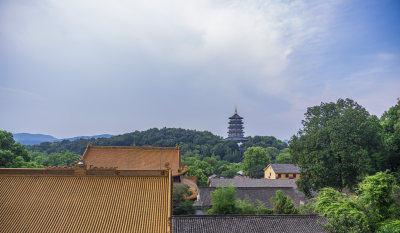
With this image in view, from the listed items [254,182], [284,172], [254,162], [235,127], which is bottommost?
[254,182]

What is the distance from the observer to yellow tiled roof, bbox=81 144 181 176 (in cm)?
2034

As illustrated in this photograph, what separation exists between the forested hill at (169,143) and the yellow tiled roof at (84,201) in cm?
5840

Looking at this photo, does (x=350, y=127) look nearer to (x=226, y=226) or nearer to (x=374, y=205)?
(x=374, y=205)

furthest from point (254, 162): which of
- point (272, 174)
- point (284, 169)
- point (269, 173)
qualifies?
point (284, 169)

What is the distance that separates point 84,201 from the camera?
10016 mm

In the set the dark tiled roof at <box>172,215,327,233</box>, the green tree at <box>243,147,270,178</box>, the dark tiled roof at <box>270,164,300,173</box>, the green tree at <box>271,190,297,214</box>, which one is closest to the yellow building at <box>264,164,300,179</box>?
the dark tiled roof at <box>270,164,300,173</box>

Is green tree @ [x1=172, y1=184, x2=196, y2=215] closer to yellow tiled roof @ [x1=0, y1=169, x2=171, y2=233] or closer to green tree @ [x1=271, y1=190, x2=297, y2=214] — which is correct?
green tree @ [x1=271, y1=190, x2=297, y2=214]

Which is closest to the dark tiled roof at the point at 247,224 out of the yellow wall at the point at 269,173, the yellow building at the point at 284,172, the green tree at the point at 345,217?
the green tree at the point at 345,217

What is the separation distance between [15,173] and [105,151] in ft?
34.7

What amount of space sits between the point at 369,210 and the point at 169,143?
227ft

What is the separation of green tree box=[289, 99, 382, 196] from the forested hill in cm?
5199

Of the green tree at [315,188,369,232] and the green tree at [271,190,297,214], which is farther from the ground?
the green tree at [315,188,369,232]

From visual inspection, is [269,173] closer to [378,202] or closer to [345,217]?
[378,202]

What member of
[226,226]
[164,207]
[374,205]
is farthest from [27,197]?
[374,205]
